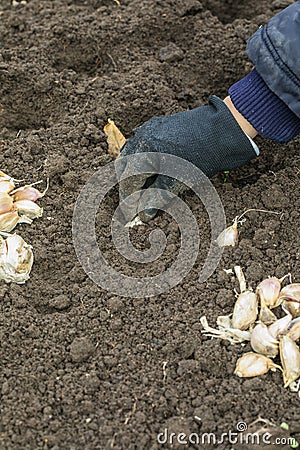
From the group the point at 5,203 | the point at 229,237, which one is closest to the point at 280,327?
the point at 229,237

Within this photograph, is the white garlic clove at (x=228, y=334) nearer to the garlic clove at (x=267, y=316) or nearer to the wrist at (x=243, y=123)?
the garlic clove at (x=267, y=316)

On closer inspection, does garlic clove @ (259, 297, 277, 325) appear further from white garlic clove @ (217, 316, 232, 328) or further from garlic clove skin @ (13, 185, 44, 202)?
garlic clove skin @ (13, 185, 44, 202)

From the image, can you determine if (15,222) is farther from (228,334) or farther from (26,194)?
(228,334)

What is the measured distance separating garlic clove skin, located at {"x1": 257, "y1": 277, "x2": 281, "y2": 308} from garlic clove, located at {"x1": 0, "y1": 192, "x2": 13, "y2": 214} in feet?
2.50

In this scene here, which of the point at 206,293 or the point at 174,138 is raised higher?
the point at 174,138

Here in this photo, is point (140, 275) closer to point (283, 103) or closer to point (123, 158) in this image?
point (123, 158)

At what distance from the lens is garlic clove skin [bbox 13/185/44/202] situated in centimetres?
206

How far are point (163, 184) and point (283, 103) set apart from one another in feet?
1.39

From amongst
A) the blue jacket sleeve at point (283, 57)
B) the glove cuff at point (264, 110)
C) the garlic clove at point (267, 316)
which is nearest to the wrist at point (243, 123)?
the glove cuff at point (264, 110)

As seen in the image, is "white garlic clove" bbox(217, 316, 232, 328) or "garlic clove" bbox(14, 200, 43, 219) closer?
"white garlic clove" bbox(217, 316, 232, 328)

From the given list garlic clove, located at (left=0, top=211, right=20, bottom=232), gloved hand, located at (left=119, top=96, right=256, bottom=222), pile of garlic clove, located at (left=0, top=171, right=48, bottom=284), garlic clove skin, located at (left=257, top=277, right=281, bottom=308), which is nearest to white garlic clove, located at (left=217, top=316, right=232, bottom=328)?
garlic clove skin, located at (left=257, top=277, right=281, bottom=308)

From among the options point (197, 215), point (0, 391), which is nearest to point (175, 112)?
point (197, 215)

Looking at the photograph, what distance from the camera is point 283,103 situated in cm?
199

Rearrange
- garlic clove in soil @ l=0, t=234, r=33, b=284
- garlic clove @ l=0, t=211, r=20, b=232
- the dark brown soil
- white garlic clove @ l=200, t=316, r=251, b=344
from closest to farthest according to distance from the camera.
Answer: the dark brown soil → white garlic clove @ l=200, t=316, r=251, b=344 → garlic clove in soil @ l=0, t=234, r=33, b=284 → garlic clove @ l=0, t=211, r=20, b=232
